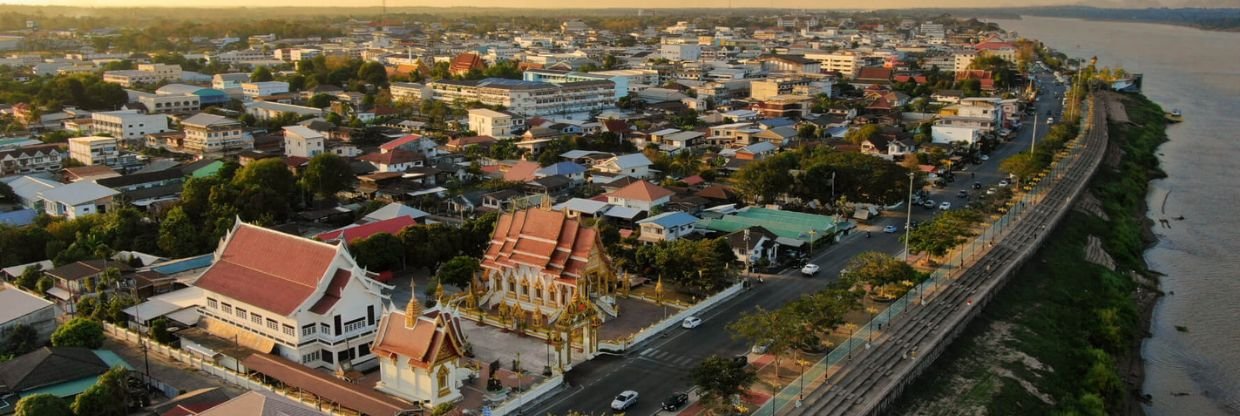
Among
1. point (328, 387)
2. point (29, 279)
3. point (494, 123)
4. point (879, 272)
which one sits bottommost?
point (29, 279)

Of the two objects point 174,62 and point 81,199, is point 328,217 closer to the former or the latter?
point 81,199

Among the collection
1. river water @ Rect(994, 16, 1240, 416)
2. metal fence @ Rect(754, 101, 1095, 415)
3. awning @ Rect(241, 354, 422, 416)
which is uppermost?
awning @ Rect(241, 354, 422, 416)

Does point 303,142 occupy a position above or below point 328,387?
above

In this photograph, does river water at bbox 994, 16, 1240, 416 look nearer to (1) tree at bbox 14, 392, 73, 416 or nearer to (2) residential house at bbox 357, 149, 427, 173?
(1) tree at bbox 14, 392, 73, 416

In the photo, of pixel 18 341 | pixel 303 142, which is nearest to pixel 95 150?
pixel 303 142

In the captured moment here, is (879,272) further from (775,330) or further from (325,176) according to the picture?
(325,176)

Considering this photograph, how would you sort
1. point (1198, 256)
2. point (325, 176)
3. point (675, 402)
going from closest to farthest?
point (675, 402) < point (1198, 256) < point (325, 176)

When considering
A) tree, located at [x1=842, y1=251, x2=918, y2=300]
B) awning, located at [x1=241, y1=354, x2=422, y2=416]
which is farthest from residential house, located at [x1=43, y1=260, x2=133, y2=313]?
tree, located at [x1=842, y1=251, x2=918, y2=300]
